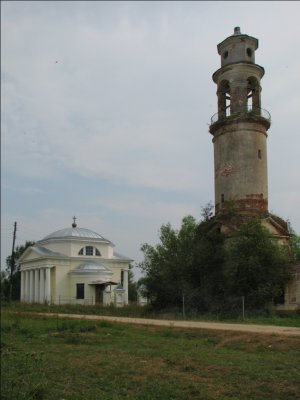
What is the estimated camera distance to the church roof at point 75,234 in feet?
179

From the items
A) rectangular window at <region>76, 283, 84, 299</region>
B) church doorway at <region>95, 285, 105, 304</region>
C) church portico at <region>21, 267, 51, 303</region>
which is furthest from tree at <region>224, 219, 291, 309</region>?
church portico at <region>21, 267, 51, 303</region>

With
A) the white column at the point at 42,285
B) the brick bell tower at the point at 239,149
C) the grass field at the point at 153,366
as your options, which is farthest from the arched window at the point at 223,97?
the white column at the point at 42,285

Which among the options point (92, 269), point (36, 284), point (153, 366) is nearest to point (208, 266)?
point (153, 366)

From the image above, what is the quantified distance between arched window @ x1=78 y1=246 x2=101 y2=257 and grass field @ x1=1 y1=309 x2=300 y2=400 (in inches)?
1416

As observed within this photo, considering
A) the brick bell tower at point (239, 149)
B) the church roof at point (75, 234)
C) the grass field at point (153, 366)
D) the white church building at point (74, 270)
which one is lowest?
the grass field at point (153, 366)

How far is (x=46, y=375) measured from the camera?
1196 centimetres

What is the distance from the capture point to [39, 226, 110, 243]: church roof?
54.5m

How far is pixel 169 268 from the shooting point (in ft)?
102

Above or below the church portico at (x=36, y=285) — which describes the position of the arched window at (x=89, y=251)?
above

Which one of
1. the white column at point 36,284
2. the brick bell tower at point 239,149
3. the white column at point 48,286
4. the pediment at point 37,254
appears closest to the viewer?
the brick bell tower at point 239,149

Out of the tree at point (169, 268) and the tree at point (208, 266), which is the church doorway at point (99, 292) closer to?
the tree at point (169, 268)

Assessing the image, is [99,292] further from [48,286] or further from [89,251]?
[89,251]

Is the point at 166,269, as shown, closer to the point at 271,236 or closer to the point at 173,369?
the point at 271,236

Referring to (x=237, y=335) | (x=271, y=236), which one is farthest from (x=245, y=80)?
(x=237, y=335)
